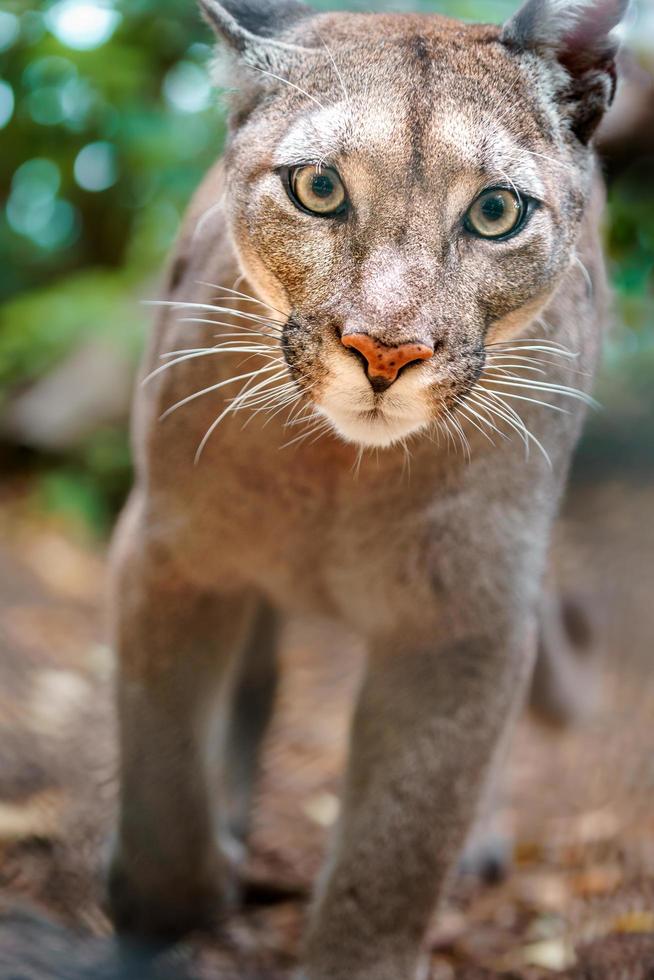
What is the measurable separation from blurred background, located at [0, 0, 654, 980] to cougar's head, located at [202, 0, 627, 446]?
43cm

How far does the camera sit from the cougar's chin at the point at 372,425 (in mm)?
2100

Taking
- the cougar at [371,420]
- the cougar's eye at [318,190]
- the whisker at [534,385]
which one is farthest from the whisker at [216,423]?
the whisker at [534,385]

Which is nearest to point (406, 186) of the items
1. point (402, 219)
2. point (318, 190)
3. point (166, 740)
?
point (402, 219)

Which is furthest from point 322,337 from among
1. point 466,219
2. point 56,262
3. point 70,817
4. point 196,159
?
point 56,262

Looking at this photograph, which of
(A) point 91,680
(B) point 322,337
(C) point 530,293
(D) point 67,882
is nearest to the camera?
(B) point 322,337

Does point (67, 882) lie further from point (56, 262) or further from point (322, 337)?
point (56, 262)

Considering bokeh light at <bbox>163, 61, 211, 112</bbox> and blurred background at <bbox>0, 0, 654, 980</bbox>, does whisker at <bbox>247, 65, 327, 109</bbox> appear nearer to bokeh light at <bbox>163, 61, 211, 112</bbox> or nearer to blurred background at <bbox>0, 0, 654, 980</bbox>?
blurred background at <bbox>0, 0, 654, 980</bbox>

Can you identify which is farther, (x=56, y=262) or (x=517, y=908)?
(x=56, y=262)

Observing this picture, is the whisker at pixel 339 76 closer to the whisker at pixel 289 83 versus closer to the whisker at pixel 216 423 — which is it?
the whisker at pixel 289 83

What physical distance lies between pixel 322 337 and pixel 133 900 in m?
1.63

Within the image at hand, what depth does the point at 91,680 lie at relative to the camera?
4.52m

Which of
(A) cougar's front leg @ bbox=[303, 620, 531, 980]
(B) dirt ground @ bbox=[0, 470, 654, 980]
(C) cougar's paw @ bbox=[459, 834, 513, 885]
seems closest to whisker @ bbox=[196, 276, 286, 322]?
(A) cougar's front leg @ bbox=[303, 620, 531, 980]

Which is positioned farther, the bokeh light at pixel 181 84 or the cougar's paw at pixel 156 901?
the bokeh light at pixel 181 84

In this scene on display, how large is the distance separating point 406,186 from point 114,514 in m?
4.24
